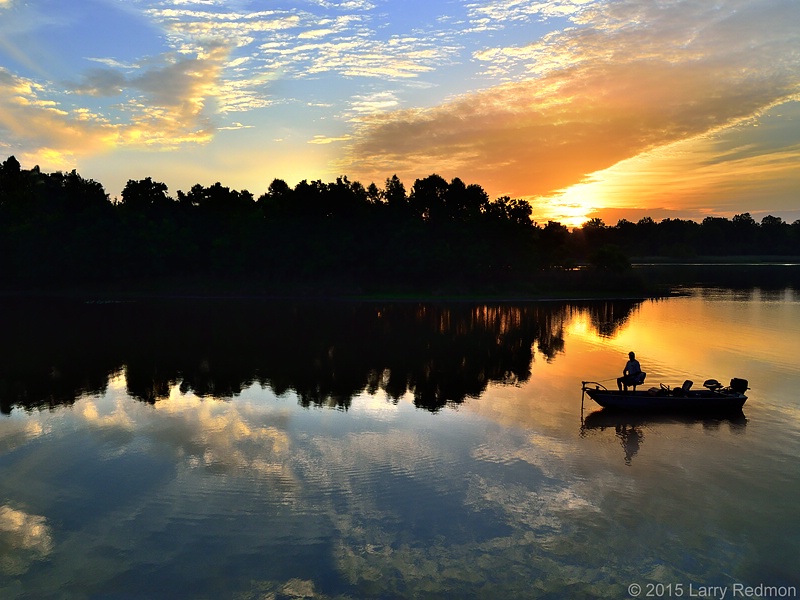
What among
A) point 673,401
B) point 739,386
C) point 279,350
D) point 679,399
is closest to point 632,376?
point 673,401

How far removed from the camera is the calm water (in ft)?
44.8

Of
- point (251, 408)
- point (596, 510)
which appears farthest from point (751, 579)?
point (251, 408)

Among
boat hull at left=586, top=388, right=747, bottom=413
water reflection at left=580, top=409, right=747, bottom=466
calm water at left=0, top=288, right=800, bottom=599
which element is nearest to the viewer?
calm water at left=0, top=288, right=800, bottom=599

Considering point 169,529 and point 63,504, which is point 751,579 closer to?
point 169,529

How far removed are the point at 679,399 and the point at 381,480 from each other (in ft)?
56.4

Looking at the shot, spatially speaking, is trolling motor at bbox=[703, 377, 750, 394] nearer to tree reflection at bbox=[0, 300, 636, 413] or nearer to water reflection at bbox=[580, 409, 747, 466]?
water reflection at bbox=[580, 409, 747, 466]

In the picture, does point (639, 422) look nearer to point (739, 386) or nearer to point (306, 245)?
point (739, 386)

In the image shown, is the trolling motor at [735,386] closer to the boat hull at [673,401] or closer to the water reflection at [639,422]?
the boat hull at [673,401]

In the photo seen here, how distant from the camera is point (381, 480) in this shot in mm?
18906

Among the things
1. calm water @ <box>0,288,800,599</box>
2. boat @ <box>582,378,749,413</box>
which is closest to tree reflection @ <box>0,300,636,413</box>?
calm water @ <box>0,288,800,599</box>

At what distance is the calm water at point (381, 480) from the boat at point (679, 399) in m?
0.96

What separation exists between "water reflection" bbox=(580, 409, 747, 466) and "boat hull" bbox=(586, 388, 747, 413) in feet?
1.02

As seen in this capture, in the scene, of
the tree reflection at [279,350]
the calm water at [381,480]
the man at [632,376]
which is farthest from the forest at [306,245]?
the man at [632,376]

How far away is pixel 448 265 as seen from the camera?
102m
